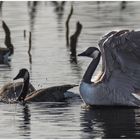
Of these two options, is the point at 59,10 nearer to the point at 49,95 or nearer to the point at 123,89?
the point at 49,95

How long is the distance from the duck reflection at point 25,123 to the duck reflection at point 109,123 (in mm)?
1012

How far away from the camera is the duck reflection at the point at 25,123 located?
1633 cm

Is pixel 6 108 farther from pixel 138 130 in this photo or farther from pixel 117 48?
pixel 138 130

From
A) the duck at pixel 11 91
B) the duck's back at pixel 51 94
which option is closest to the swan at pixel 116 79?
the duck's back at pixel 51 94

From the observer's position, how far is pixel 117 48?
19016 mm

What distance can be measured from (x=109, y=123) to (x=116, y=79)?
249 centimetres

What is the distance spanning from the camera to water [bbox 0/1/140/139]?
1669 centimetres

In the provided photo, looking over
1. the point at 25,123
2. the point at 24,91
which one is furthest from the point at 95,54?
the point at 25,123

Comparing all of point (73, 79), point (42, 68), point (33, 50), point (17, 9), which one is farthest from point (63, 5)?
point (73, 79)

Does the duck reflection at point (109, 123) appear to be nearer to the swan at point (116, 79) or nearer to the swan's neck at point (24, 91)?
the swan at point (116, 79)

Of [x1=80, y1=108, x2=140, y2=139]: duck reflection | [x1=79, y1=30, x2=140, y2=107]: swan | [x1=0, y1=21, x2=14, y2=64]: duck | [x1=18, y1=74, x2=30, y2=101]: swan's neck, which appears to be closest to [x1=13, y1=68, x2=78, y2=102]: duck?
[x1=18, y1=74, x2=30, y2=101]: swan's neck

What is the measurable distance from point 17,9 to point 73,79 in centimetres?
2116

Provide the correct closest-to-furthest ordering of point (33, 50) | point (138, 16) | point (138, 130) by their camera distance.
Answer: point (138, 130), point (33, 50), point (138, 16)

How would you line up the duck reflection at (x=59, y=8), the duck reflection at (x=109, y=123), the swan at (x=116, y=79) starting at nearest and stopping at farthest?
the duck reflection at (x=109, y=123)
the swan at (x=116, y=79)
the duck reflection at (x=59, y=8)
